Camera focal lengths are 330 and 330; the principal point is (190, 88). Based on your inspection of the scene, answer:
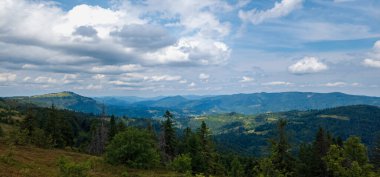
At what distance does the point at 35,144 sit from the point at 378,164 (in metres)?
87.5

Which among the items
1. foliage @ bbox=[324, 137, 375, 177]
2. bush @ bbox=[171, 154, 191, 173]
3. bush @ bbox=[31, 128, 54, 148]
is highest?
foliage @ bbox=[324, 137, 375, 177]

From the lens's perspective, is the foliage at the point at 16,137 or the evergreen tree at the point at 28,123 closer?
the foliage at the point at 16,137

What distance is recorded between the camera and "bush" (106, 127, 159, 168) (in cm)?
6469

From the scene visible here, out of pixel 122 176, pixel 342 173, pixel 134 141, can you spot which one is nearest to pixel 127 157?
pixel 134 141

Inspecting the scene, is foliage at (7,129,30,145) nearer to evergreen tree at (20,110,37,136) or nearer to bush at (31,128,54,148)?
bush at (31,128,54,148)

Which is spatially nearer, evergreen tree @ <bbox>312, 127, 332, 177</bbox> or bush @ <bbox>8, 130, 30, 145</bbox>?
bush @ <bbox>8, 130, 30, 145</bbox>

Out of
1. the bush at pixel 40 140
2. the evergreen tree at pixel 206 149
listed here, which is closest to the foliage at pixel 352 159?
the evergreen tree at pixel 206 149

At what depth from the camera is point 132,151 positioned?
6531 centimetres

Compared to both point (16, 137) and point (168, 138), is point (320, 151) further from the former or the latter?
point (16, 137)

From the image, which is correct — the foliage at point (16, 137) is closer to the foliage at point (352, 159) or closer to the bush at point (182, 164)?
the bush at point (182, 164)

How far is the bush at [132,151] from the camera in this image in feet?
212

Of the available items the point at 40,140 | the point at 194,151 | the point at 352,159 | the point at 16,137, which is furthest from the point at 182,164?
the point at 40,140

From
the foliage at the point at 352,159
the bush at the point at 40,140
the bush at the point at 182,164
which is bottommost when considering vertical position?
the bush at the point at 182,164

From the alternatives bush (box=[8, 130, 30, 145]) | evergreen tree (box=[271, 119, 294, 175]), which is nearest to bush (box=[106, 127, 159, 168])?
bush (box=[8, 130, 30, 145])
